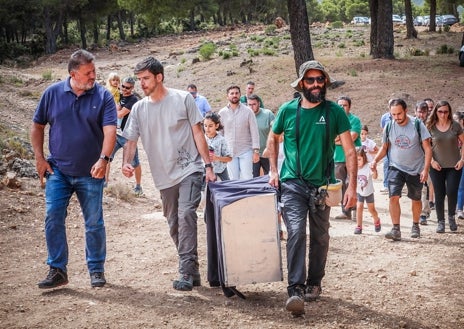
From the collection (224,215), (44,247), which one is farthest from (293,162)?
(44,247)

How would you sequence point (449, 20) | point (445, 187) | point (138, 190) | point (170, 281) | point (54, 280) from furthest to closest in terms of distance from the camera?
point (449, 20) < point (138, 190) < point (445, 187) < point (170, 281) < point (54, 280)

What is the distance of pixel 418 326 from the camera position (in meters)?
5.67

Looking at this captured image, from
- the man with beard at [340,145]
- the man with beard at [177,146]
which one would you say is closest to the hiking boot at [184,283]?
the man with beard at [177,146]

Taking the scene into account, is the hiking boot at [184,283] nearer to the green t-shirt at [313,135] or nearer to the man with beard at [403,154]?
the green t-shirt at [313,135]

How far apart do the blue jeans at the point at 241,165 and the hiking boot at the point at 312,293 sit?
3936 millimetres

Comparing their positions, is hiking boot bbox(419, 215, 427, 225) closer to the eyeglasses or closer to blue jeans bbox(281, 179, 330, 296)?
blue jeans bbox(281, 179, 330, 296)

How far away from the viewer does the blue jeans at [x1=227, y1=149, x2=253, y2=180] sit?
1024cm

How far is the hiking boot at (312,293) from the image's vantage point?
20.8 feet

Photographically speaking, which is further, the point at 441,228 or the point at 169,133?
the point at 441,228

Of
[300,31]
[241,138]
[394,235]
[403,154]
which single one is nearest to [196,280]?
[394,235]

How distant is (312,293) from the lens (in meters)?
6.37

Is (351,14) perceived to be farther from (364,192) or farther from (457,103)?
(364,192)

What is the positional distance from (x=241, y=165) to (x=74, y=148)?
13.3 feet

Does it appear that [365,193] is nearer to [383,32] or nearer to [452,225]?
[452,225]
